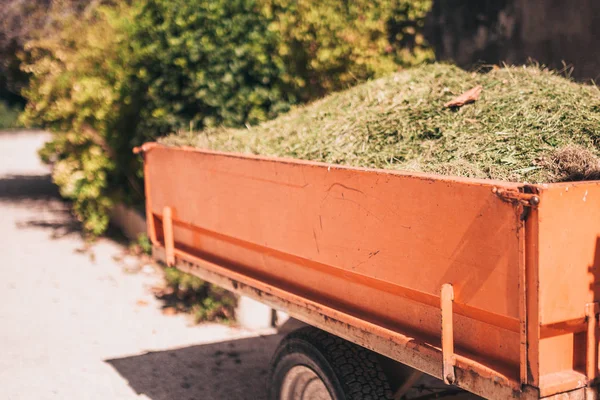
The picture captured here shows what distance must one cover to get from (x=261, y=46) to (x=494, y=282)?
4964 mm

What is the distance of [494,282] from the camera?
2.34m

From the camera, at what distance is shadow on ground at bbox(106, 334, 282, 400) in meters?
5.12

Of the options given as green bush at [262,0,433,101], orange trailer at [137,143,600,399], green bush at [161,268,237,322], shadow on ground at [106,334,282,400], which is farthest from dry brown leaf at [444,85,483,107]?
green bush at [161,268,237,322]

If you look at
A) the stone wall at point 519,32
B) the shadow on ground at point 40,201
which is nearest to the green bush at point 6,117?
the shadow on ground at point 40,201

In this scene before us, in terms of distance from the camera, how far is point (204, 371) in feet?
18.2

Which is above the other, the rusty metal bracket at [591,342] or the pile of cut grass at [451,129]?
the pile of cut grass at [451,129]

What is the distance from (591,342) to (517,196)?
21.3 inches

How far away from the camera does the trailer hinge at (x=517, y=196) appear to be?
2.17 meters

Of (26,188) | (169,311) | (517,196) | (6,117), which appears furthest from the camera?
(6,117)

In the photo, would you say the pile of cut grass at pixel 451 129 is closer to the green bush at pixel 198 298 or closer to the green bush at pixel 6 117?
the green bush at pixel 198 298

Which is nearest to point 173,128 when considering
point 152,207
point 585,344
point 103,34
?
point 152,207

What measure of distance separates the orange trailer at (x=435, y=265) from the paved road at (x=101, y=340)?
1817mm

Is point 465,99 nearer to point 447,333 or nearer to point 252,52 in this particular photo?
point 447,333

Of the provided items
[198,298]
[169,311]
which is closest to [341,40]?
[198,298]
